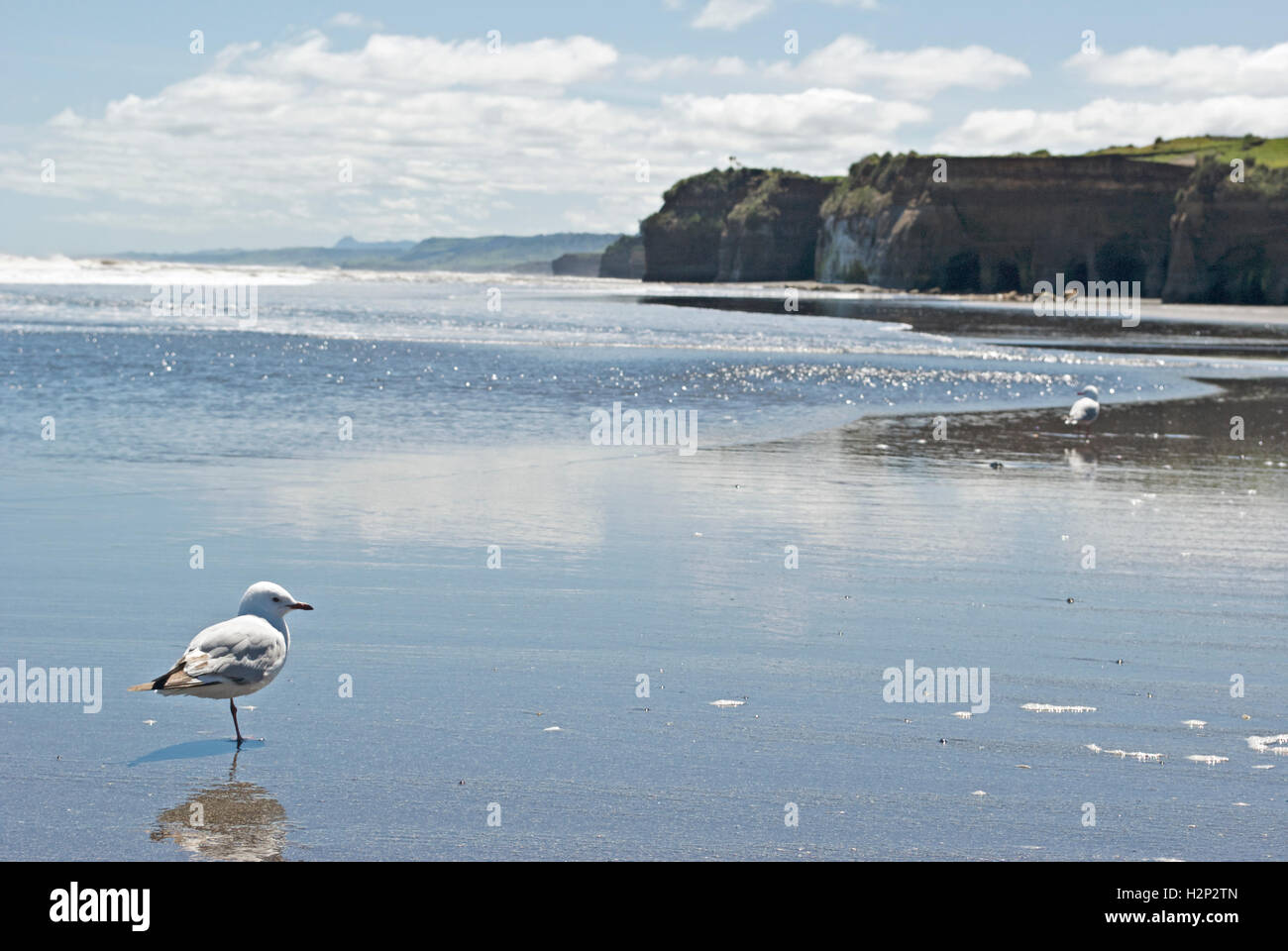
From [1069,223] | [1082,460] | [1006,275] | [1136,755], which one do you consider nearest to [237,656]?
[1136,755]

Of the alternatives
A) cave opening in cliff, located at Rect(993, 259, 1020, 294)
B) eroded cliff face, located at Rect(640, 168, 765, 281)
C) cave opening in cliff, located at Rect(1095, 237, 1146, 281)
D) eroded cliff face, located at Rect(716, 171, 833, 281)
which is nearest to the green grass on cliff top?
cave opening in cliff, located at Rect(1095, 237, 1146, 281)

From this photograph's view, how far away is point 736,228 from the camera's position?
6777 inches

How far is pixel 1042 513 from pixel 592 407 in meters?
11.2

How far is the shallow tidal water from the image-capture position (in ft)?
18.5

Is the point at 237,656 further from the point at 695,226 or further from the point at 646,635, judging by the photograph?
the point at 695,226

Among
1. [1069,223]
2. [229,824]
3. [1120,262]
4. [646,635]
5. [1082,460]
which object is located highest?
[1069,223]

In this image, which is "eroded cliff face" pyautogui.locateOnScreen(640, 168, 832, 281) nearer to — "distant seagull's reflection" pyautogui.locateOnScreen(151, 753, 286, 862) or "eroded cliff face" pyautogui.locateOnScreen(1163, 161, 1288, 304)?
"eroded cliff face" pyautogui.locateOnScreen(1163, 161, 1288, 304)

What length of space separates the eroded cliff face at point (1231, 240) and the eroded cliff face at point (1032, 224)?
13.1 metres

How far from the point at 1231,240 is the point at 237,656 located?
391 feet

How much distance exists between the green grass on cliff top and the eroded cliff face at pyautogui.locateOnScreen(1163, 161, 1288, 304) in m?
6.07
